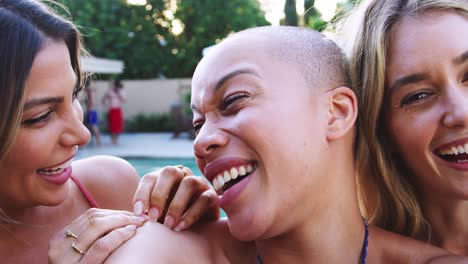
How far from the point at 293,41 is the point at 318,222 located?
2.42 ft

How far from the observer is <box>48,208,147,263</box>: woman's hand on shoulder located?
62.6 inches

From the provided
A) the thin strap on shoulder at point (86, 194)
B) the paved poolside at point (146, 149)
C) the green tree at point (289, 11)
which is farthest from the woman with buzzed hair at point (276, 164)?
the green tree at point (289, 11)

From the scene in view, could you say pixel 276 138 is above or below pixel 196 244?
above

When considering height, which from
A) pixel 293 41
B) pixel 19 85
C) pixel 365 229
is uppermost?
pixel 293 41

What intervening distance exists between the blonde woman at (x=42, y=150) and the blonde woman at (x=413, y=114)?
869 mm

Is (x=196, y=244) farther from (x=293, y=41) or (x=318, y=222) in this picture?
(x=293, y=41)

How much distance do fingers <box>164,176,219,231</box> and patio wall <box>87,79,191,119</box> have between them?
20.8 m

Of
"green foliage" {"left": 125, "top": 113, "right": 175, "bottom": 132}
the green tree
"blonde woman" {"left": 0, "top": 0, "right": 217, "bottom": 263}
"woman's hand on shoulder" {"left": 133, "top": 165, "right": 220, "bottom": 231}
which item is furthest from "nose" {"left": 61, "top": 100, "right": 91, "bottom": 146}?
"green foliage" {"left": 125, "top": 113, "right": 175, "bottom": 132}

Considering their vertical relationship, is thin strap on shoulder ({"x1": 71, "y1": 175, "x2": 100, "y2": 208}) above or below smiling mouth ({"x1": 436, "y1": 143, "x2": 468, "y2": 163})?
below

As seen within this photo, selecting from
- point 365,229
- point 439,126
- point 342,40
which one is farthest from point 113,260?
point 342,40

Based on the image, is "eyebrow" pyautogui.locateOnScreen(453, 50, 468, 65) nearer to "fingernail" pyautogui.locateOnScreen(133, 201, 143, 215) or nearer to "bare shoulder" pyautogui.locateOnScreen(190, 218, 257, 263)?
"bare shoulder" pyautogui.locateOnScreen(190, 218, 257, 263)

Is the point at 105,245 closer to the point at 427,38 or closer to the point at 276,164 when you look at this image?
the point at 276,164

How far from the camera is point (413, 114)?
2053mm

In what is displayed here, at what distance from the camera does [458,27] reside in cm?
203
